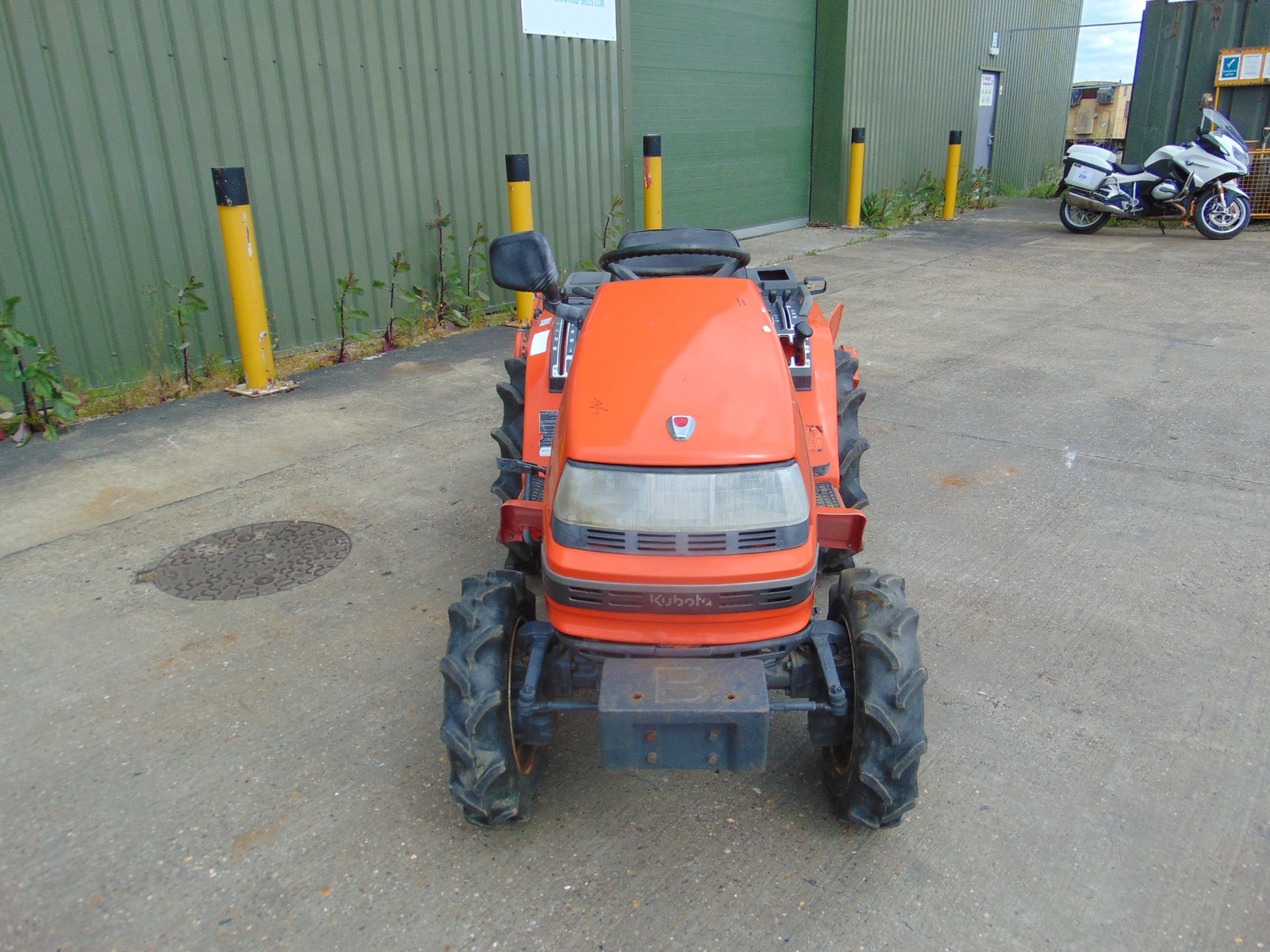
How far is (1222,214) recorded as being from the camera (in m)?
12.2

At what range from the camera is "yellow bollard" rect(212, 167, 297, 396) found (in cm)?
579

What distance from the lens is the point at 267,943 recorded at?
219 cm

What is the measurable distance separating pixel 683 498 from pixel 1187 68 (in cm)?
1570

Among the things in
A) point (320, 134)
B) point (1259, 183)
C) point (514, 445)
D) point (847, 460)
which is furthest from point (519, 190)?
point (1259, 183)

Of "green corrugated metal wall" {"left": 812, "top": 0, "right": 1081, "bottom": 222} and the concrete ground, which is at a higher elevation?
"green corrugated metal wall" {"left": 812, "top": 0, "right": 1081, "bottom": 222}

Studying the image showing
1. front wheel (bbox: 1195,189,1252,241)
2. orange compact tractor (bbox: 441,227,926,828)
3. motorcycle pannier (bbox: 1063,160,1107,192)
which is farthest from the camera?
motorcycle pannier (bbox: 1063,160,1107,192)

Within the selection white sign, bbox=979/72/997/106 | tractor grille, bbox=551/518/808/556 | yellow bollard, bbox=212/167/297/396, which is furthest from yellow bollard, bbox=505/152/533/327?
white sign, bbox=979/72/997/106

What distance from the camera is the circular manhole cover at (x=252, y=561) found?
12.3ft

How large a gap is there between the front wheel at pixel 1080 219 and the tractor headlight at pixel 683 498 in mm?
12600

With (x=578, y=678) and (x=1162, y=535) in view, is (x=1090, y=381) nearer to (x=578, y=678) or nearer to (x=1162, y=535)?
(x=1162, y=535)

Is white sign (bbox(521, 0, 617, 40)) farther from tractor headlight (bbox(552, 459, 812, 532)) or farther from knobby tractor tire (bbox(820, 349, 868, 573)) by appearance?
tractor headlight (bbox(552, 459, 812, 532))

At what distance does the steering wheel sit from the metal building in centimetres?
370

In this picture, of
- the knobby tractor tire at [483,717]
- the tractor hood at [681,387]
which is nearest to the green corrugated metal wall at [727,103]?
the tractor hood at [681,387]

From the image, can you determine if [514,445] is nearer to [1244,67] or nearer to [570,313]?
[570,313]
